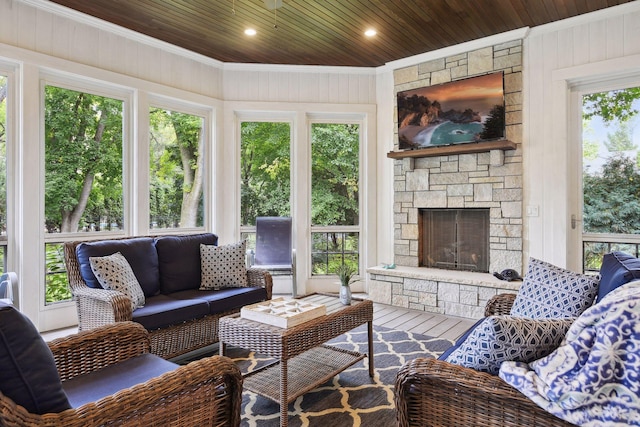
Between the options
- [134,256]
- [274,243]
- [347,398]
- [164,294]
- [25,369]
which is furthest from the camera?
[274,243]

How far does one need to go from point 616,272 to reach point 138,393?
1913 mm

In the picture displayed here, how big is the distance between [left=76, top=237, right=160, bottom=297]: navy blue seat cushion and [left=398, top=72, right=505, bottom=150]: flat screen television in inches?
122

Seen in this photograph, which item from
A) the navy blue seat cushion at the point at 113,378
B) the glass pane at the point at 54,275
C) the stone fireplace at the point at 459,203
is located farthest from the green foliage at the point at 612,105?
the glass pane at the point at 54,275

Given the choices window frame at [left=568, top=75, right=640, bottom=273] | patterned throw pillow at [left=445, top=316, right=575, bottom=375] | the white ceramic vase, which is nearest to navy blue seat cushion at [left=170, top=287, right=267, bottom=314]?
the white ceramic vase

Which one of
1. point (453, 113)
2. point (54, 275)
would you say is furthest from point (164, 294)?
point (453, 113)

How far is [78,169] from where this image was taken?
3914mm

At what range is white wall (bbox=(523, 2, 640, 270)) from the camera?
3777 mm

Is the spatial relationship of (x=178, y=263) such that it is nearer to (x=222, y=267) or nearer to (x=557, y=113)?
(x=222, y=267)

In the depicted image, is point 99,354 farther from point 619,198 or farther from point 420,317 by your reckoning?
point 619,198

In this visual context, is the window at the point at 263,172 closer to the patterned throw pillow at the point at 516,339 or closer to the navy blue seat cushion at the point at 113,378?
the navy blue seat cushion at the point at 113,378

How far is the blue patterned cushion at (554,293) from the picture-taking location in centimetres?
186

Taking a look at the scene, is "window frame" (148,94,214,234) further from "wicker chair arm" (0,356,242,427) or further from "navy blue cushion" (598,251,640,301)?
"navy blue cushion" (598,251,640,301)

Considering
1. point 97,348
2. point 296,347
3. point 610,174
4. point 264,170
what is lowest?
point 296,347

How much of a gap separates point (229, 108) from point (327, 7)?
1.96 m
